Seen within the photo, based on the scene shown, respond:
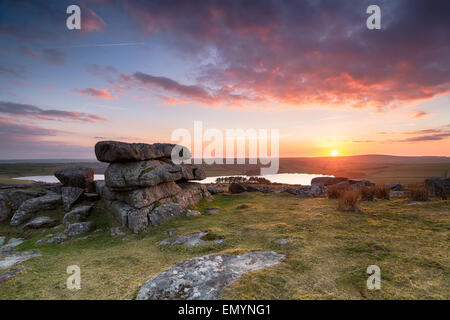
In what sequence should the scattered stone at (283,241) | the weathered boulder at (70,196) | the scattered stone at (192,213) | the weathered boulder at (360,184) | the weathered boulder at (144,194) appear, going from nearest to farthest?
1. the scattered stone at (283,241)
2. the weathered boulder at (144,194)
3. the weathered boulder at (70,196)
4. the scattered stone at (192,213)
5. the weathered boulder at (360,184)

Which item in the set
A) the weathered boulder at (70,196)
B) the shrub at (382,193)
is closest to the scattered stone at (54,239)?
the weathered boulder at (70,196)

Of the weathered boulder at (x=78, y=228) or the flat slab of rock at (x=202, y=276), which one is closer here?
the flat slab of rock at (x=202, y=276)

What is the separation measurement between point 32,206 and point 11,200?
78.6 inches

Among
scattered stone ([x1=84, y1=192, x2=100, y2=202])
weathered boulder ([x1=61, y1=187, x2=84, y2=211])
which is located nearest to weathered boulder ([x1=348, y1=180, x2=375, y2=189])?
scattered stone ([x1=84, y1=192, x2=100, y2=202])

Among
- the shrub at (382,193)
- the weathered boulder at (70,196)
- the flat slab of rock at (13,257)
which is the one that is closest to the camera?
the flat slab of rock at (13,257)

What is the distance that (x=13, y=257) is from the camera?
7902 millimetres

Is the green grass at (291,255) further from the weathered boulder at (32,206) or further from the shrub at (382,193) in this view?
the shrub at (382,193)

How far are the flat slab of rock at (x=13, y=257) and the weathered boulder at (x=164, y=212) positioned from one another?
464cm

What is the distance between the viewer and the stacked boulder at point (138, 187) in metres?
11.1

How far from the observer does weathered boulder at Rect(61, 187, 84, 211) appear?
12426 mm

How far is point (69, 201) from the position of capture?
12.5 metres

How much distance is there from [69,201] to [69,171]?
9.91 ft
